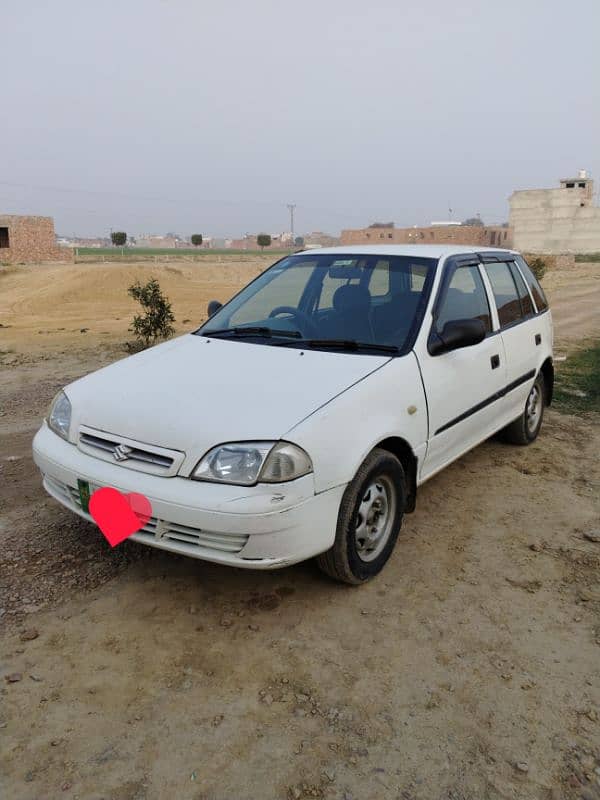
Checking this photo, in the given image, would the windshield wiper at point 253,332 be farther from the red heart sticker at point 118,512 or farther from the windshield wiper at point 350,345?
the red heart sticker at point 118,512

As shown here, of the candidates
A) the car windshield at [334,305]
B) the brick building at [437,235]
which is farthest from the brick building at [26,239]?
the brick building at [437,235]

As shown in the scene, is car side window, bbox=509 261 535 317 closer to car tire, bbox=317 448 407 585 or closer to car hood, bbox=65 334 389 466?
car hood, bbox=65 334 389 466

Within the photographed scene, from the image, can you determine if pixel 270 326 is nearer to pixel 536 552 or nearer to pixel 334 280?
pixel 334 280

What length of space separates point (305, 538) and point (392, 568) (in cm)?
91

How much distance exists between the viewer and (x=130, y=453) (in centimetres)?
295

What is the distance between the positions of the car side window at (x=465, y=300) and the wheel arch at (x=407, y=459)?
0.81 metres

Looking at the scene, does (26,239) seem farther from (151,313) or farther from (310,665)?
(310,665)

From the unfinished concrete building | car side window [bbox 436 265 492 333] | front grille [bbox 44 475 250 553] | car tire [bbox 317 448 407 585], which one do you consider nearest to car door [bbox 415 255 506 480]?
car side window [bbox 436 265 492 333]

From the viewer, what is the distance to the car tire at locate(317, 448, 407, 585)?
9.84 feet

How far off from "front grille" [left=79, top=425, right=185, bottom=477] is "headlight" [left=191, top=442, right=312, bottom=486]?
14 centimetres

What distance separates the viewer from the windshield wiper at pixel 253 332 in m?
3.85

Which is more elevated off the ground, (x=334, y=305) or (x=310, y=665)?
(x=334, y=305)

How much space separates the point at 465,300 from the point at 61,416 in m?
2.66

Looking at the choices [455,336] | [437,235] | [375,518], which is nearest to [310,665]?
[375,518]
